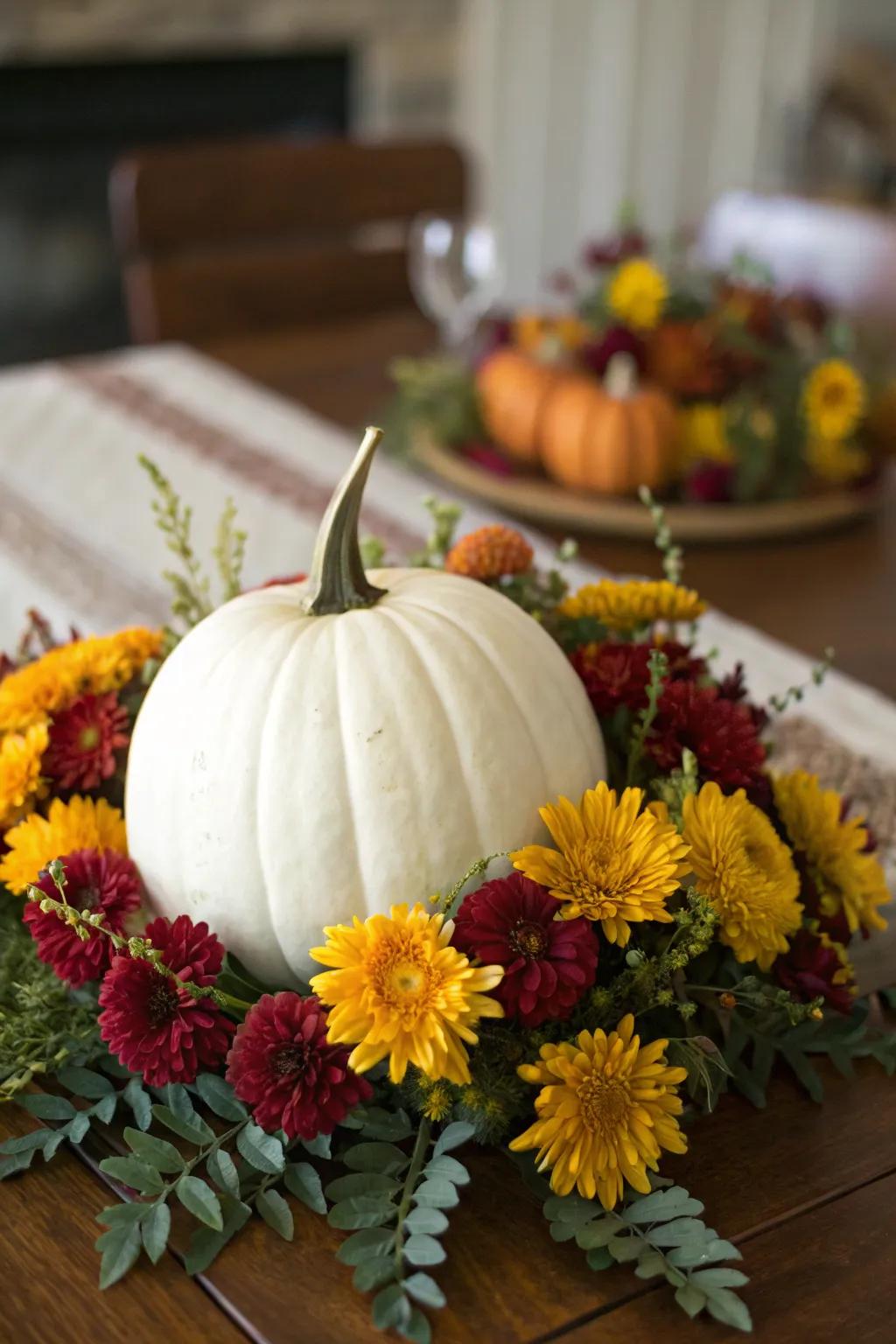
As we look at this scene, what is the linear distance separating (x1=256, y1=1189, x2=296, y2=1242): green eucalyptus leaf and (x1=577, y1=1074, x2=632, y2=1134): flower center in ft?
0.36

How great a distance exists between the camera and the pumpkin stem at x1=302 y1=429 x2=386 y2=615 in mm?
599

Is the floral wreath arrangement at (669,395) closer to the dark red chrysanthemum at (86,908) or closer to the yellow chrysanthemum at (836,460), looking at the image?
the yellow chrysanthemum at (836,460)

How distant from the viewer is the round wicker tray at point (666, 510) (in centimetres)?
126

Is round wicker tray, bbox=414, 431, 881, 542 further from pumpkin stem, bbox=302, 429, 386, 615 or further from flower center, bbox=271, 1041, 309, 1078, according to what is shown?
flower center, bbox=271, 1041, 309, 1078

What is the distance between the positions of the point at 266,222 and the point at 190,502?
3.04ft

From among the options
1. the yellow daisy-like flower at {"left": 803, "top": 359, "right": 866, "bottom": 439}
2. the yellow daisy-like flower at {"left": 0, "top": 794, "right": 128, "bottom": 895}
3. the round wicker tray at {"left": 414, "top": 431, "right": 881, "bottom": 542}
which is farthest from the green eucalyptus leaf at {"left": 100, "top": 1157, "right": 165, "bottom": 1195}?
the yellow daisy-like flower at {"left": 803, "top": 359, "right": 866, "bottom": 439}

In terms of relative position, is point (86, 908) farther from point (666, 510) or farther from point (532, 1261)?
point (666, 510)

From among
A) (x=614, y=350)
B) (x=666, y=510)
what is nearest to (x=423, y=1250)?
(x=666, y=510)

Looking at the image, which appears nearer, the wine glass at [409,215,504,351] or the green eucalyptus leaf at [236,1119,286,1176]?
Result: the green eucalyptus leaf at [236,1119,286,1176]

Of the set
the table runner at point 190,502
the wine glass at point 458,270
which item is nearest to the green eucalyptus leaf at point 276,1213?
the table runner at point 190,502

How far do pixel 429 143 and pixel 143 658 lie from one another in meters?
1.63

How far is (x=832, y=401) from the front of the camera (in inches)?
50.6

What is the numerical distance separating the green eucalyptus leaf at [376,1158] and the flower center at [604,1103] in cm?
7

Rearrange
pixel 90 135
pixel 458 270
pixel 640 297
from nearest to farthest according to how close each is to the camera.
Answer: pixel 640 297 < pixel 458 270 < pixel 90 135
